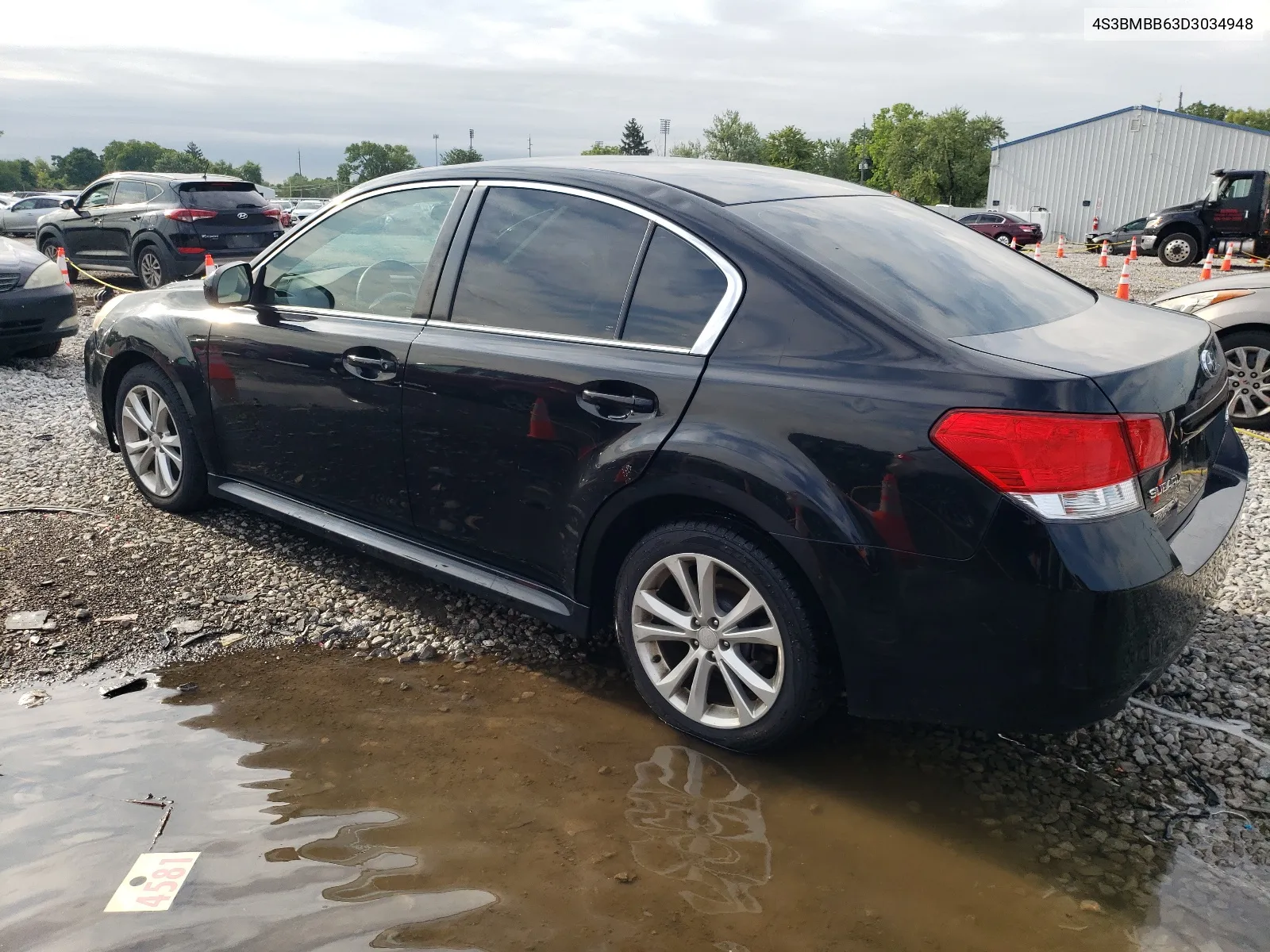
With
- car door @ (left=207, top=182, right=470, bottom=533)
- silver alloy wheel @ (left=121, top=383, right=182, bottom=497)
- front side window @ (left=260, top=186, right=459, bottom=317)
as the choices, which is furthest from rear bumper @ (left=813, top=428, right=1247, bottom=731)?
silver alloy wheel @ (left=121, top=383, right=182, bottom=497)

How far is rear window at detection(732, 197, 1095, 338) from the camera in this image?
280 cm

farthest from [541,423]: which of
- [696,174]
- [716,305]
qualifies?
[696,174]

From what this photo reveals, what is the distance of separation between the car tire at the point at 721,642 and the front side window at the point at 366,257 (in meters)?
1.44

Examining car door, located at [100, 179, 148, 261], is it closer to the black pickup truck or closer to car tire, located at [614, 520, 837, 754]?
car tire, located at [614, 520, 837, 754]

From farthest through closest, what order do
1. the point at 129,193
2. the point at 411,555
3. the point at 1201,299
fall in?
the point at 129,193 → the point at 1201,299 → the point at 411,555

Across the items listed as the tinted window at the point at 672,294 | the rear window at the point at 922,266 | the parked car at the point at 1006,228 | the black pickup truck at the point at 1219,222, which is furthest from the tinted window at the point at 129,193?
the parked car at the point at 1006,228

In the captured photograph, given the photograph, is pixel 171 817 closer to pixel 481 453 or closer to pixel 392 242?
pixel 481 453

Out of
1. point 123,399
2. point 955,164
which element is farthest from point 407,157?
point 123,399

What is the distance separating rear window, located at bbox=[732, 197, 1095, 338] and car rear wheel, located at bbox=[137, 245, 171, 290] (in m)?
12.2

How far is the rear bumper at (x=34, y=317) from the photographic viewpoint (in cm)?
862

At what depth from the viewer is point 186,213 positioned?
13.2 metres

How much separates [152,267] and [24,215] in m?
25.2

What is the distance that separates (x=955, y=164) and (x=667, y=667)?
87700mm

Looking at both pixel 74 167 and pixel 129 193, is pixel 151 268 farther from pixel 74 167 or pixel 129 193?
pixel 74 167
